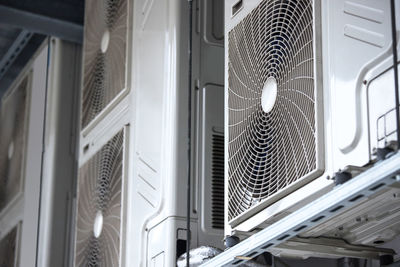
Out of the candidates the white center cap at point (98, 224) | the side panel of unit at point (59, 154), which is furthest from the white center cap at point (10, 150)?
the white center cap at point (98, 224)

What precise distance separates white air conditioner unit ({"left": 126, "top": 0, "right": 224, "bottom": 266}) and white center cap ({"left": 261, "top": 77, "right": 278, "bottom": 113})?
88 centimetres

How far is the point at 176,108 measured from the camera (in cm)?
458

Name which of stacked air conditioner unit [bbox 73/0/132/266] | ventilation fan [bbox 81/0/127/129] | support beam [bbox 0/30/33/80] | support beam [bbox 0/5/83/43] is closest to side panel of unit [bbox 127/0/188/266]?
stacked air conditioner unit [bbox 73/0/132/266]

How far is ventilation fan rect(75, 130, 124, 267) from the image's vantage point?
16.3 feet

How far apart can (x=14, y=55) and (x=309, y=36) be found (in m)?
4.68

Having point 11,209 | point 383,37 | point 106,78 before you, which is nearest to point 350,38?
point 383,37

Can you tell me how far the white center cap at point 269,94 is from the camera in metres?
3.69

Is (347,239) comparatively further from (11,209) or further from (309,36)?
(11,209)

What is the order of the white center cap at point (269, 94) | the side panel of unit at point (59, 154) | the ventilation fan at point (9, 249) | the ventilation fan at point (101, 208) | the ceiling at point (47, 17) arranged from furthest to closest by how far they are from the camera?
the ventilation fan at point (9, 249)
the ceiling at point (47, 17)
the side panel of unit at point (59, 154)
the ventilation fan at point (101, 208)
the white center cap at point (269, 94)

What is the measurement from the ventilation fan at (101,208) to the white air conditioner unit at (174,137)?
19 cm

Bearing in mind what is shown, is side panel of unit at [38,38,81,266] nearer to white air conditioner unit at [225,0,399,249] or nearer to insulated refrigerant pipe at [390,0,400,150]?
white air conditioner unit at [225,0,399,249]

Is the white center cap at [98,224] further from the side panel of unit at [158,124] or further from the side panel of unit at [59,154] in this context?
the side panel of unit at [59,154]

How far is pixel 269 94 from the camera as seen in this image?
3.72 meters

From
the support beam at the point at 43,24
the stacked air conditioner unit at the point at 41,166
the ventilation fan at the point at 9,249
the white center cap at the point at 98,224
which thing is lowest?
the white center cap at the point at 98,224
